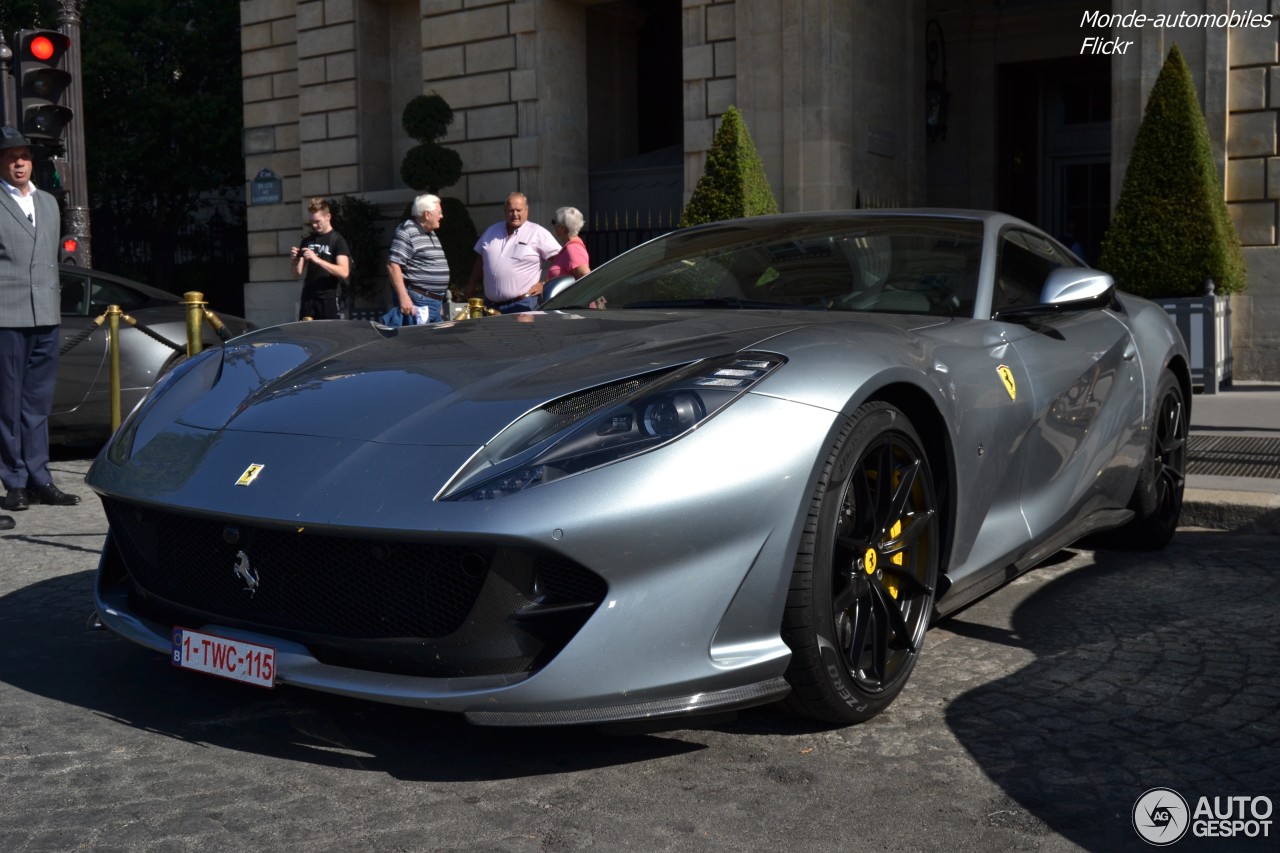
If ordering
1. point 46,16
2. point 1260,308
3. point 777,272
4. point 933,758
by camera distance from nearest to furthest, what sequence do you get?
point 933,758 → point 777,272 → point 1260,308 → point 46,16

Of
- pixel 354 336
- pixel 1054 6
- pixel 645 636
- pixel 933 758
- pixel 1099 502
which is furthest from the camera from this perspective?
pixel 1054 6

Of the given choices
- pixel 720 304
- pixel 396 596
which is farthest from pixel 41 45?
pixel 396 596

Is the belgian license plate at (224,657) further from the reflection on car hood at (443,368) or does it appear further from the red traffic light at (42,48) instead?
the red traffic light at (42,48)

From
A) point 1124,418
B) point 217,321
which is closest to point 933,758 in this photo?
point 1124,418

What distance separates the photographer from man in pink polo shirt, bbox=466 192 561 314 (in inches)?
405

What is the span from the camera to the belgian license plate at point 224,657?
9.84 feet

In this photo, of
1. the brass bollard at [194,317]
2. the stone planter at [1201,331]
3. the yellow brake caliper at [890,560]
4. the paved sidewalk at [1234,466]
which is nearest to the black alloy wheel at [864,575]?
the yellow brake caliper at [890,560]

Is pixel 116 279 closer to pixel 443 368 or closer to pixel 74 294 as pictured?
pixel 74 294

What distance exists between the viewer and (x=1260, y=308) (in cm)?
1341

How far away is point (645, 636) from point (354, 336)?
1.56 m

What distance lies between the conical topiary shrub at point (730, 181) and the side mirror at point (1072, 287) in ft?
32.9

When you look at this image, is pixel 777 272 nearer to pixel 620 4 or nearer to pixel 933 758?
pixel 933 758

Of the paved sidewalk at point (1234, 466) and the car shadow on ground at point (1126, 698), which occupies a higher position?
the paved sidewalk at point (1234, 466)

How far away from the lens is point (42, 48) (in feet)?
29.3
